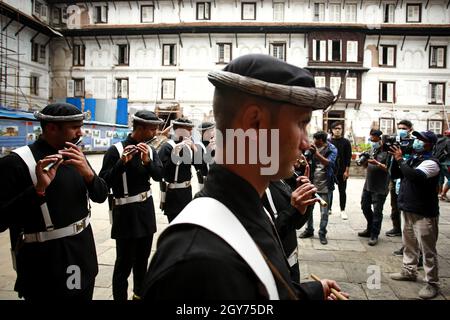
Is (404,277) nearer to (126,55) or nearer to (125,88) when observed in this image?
(125,88)

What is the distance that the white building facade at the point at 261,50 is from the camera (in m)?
24.8

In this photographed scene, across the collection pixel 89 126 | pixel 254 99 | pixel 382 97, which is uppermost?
pixel 382 97

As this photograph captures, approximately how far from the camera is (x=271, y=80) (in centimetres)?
105

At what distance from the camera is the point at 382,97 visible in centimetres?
2517

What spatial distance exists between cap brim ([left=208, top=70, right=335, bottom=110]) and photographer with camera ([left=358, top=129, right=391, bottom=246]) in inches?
194

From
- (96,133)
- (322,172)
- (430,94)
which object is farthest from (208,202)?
(430,94)

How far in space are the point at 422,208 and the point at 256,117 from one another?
366cm

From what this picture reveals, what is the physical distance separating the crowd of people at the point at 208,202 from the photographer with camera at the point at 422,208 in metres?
0.01

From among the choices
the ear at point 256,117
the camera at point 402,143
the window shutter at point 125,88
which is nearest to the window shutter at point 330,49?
the window shutter at point 125,88

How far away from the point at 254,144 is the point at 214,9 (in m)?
28.9

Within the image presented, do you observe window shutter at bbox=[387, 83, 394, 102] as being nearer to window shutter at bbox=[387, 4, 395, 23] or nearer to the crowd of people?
window shutter at bbox=[387, 4, 395, 23]

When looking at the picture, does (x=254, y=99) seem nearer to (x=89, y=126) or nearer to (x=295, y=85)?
(x=295, y=85)

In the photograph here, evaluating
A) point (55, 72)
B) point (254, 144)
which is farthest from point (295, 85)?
point (55, 72)
